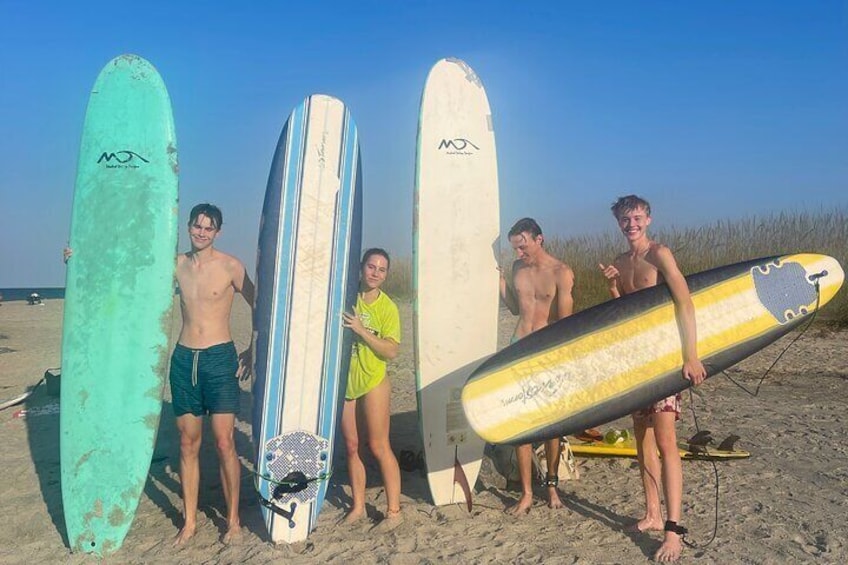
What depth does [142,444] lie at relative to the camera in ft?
11.6

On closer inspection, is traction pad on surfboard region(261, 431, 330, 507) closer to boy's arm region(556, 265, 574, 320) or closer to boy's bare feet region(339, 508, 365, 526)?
boy's bare feet region(339, 508, 365, 526)

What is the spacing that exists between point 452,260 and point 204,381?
1.72 metres

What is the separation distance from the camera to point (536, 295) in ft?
12.3

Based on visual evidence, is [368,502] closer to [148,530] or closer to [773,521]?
[148,530]

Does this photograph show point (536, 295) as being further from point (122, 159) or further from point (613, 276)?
point (122, 159)

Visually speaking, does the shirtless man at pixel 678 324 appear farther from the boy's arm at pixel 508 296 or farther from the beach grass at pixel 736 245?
the beach grass at pixel 736 245

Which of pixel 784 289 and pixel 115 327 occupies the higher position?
pixel 784 289

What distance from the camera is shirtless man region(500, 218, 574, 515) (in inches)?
144

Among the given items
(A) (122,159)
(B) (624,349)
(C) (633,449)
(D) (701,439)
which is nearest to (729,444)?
(D) (701,439)

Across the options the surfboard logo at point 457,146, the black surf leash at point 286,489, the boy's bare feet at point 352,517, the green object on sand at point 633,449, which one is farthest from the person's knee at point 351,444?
the surfboard logo at point 457,146

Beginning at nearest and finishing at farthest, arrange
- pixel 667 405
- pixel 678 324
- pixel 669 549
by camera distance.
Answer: pixel 669 549
pixel 667 405
pixel 678 324

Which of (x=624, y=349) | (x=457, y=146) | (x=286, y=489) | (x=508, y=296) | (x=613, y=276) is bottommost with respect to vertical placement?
(x=286, y=489)

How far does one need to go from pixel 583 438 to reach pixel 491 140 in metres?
2.24

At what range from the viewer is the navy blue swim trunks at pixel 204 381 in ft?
10.7
